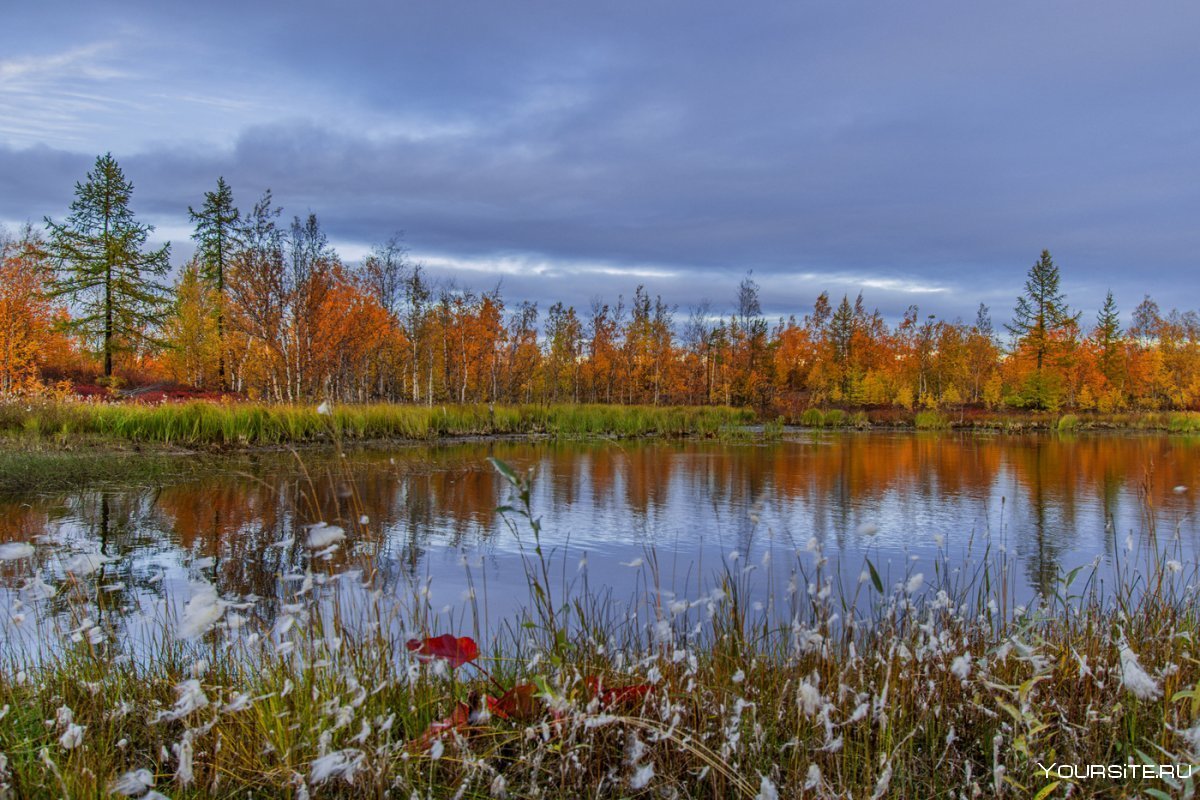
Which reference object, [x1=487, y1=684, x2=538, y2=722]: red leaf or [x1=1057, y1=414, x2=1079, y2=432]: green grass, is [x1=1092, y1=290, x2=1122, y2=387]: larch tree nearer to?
[x1=1057, y1=414, x2=1079, y2=432]: green grass

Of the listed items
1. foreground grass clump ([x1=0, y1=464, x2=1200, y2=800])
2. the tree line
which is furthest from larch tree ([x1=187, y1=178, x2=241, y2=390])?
foreground grass clump ([x1=0, y1=464, x2=1200, y2=800])

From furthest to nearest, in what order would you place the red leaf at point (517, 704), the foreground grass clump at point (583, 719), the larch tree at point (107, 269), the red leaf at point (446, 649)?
1. the larch tree at point (107, 269)
2. the red leaf at point (517, 704)
3. the red leaf at point (446, 649)
4. the foreground grass clump at point (583, 719)

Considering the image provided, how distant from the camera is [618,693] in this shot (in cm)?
266

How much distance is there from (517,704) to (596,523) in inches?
265

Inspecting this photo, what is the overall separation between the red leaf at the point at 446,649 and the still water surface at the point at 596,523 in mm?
412

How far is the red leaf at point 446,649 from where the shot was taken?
7.76ft

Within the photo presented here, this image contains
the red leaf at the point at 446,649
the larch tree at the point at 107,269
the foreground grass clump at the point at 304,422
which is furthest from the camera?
the larch tree at the point at 107,269

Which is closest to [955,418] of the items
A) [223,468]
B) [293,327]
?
[293,327]

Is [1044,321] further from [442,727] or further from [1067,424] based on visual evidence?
[442,727]

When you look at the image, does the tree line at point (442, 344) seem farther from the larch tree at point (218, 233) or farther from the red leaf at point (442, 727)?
the red leaf at point (442, 727)

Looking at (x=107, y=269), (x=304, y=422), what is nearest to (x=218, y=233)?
(x=107, y=269)

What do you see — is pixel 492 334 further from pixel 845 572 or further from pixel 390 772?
pixel 390 772

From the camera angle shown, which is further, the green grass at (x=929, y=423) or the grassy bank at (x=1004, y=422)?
the green grass at (x=929, y=423)

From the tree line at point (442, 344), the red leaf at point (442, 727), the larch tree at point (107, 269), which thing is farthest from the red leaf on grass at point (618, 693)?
the larch tree at point (107, 269)
